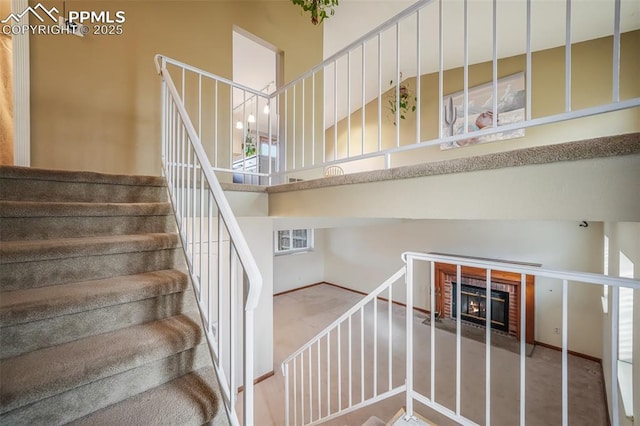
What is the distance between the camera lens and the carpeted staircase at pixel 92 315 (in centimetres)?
90

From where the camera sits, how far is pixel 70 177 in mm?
1554

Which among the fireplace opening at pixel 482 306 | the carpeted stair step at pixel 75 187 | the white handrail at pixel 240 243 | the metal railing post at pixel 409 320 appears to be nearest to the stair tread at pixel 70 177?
the carpeted stair step at pixel 75 187

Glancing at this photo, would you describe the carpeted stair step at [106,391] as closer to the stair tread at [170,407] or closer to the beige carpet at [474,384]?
the stair tread at [170,407]

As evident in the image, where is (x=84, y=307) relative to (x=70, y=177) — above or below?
below

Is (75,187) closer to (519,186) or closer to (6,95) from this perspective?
(6,95)

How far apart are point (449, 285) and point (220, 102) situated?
4.90 meters

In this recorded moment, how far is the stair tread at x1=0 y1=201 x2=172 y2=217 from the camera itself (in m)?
1.26

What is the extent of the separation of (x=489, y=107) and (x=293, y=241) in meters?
5.04

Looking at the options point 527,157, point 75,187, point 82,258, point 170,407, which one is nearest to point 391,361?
point 170,407

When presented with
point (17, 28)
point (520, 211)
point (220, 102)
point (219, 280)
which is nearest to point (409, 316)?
point (520, 211)

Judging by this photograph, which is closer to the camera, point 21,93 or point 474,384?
point 21,93

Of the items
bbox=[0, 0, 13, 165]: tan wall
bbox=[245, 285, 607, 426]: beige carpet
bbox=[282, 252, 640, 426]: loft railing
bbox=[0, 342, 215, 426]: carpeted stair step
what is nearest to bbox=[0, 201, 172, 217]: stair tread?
bbox=[0, 342, 215, 426]: carpeted stair step

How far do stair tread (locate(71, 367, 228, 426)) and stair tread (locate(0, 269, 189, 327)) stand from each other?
40 centimetres

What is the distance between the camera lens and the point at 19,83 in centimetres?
194
